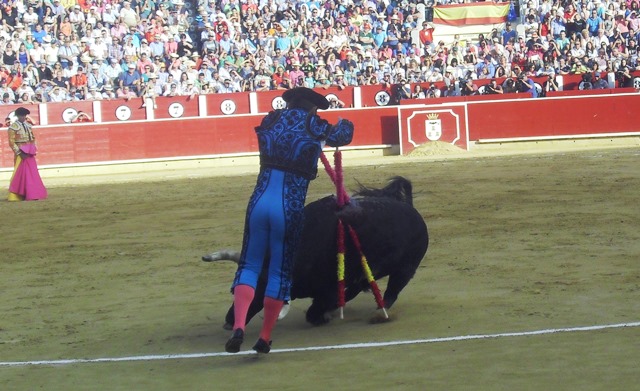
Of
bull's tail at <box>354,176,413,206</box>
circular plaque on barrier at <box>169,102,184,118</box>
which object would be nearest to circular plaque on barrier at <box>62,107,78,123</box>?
circular plaque on barrier at <box>169,102,184,118</box>

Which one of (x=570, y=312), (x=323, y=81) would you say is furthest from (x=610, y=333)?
(x=323, y=81)

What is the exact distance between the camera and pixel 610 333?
219 inches

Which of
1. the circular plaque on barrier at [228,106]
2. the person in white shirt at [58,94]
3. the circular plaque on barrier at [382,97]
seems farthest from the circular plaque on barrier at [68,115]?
the circular plaque on barrier at [382,97]

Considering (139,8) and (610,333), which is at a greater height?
(139,8)

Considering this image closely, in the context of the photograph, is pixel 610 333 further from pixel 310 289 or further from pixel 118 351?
pixel 118 351

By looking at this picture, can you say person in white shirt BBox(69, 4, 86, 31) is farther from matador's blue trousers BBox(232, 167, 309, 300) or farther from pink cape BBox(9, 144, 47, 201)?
matador's blue trousers BBox(232, 167, 309, 300)

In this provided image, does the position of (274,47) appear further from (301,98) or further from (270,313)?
(270,313)

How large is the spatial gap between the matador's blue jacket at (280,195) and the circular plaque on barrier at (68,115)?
18050 millimetres

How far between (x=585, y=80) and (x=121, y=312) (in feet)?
56.0

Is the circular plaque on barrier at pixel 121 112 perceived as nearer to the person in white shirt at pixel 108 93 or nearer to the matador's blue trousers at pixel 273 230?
the person in white shirt at pixel 108 93

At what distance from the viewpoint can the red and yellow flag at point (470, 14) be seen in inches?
1049

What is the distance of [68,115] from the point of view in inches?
909

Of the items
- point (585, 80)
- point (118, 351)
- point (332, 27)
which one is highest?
point (332, 27)

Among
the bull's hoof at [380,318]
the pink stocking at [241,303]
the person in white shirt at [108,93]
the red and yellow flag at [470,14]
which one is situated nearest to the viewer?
the pink stocking at [241,303]
